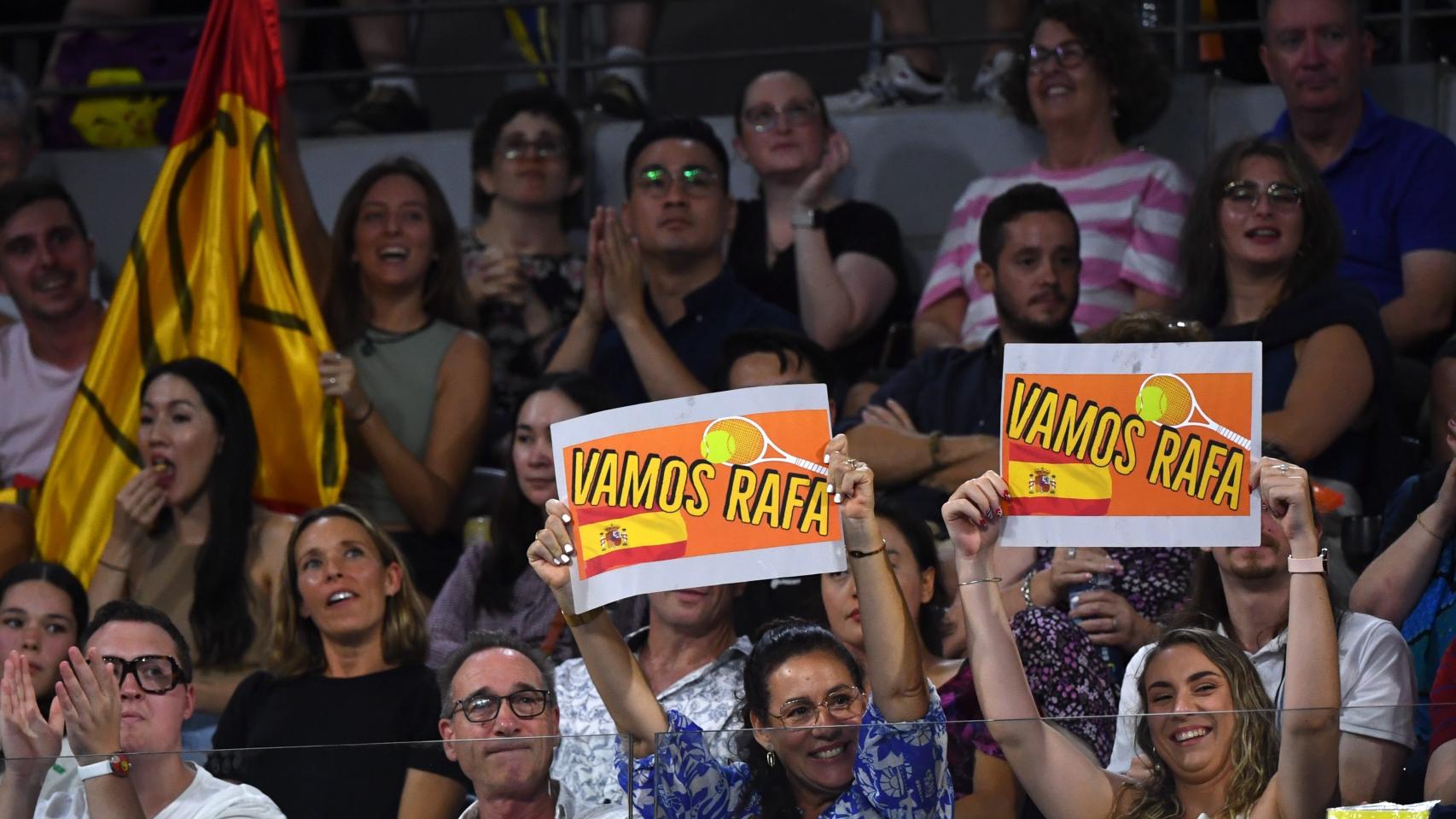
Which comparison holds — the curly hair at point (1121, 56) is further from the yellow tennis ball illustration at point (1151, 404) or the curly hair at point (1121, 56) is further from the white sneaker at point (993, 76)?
the yellow tennis ball illustration at point (1151, 404)

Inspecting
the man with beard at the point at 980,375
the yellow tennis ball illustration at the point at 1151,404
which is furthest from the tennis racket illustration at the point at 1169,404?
the man with beard at the point at 980,375

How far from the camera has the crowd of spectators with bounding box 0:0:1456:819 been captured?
271cm

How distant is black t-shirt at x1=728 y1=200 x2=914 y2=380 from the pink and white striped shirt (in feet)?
0.67

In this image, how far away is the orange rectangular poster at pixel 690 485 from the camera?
3.14m

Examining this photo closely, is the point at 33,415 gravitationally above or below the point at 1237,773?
above

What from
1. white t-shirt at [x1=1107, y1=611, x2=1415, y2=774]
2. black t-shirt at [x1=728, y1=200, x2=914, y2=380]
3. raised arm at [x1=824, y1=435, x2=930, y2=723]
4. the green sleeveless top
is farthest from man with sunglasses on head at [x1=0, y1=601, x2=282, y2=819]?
black t-shirt at [x1=728, y1=200, x2=914, y2=380]

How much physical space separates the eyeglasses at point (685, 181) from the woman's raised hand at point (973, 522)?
2.08 metres

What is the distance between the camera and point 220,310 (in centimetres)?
506

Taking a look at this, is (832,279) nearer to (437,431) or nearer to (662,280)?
(662,280)

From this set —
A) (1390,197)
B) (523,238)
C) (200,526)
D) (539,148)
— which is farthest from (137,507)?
(1390,197)

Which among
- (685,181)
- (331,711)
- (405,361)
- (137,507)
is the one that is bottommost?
(331,711)

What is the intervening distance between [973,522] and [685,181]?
212 cm

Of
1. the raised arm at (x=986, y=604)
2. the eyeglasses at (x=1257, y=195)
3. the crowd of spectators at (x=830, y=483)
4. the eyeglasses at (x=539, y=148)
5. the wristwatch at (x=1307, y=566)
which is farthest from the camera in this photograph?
the eyeglasses at (x=539, y=148)

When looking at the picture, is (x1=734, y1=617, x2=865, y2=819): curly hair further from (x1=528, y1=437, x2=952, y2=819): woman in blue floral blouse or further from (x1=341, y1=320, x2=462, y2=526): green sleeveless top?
(x1=341, y1=320, x2=462, y2=526): green sleeveless top
